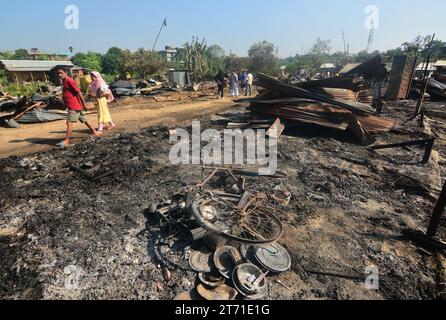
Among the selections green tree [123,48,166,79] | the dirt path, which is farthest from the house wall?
the dirt path

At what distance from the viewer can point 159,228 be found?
3.55 m

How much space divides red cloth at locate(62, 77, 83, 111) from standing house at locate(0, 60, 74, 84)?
1010 inches

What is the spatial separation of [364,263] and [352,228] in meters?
0.68

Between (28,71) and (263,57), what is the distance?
35248mm

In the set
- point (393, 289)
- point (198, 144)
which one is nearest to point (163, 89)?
point (198, 144)

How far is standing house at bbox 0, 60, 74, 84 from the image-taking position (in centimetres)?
2745

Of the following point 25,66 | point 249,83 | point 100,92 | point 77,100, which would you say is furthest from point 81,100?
point 25,66

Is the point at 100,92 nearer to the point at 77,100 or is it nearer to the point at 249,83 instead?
the point at 77,100

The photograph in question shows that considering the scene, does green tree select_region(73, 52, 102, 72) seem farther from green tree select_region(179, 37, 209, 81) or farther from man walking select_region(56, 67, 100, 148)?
man walking select_region(56, 67, 100, 148)

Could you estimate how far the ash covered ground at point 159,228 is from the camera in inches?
109

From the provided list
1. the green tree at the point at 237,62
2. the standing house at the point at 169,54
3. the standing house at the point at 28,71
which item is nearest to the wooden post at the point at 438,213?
the standing house at the point at 28,71

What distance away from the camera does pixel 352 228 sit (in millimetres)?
3756

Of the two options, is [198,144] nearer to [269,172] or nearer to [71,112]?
[269,172]

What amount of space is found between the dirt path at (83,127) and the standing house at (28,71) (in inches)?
844
